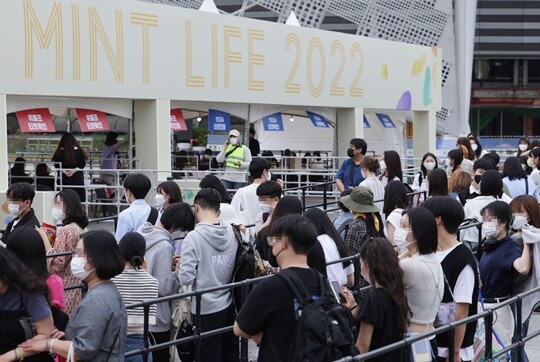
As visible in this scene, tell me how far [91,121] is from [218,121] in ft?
13.3

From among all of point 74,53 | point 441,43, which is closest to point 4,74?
point 74,53

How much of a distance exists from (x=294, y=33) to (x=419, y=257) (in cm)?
1918

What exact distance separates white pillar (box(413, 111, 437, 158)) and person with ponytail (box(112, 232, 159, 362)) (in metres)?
24.7

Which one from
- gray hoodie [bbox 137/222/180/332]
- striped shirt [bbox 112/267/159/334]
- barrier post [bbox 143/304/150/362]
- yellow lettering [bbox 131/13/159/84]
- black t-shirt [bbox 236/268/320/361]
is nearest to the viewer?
black t-shirt [bbox 236/268/320/361]

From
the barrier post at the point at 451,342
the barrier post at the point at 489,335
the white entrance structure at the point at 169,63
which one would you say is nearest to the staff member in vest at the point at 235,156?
the white entrance structure at the point at 169,63

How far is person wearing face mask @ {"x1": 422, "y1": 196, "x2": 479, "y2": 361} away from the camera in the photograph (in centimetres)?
632

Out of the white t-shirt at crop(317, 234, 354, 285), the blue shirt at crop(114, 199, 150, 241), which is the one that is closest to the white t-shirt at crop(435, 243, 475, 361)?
the white t-shirt at crop(317, 234, 354, 285)

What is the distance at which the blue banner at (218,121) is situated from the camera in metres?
22.6

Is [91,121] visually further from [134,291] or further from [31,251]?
[31,251]

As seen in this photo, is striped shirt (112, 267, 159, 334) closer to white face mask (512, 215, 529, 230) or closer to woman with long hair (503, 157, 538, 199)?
white face mask (512, 215, 529, 230)

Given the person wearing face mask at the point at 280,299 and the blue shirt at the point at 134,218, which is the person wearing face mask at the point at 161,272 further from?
the person wearing face mask at the point at 280,299

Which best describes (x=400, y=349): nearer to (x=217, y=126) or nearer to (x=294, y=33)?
(x=217, y=126)

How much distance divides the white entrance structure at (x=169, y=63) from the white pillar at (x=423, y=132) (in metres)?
2.47

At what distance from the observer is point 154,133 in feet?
68.3
